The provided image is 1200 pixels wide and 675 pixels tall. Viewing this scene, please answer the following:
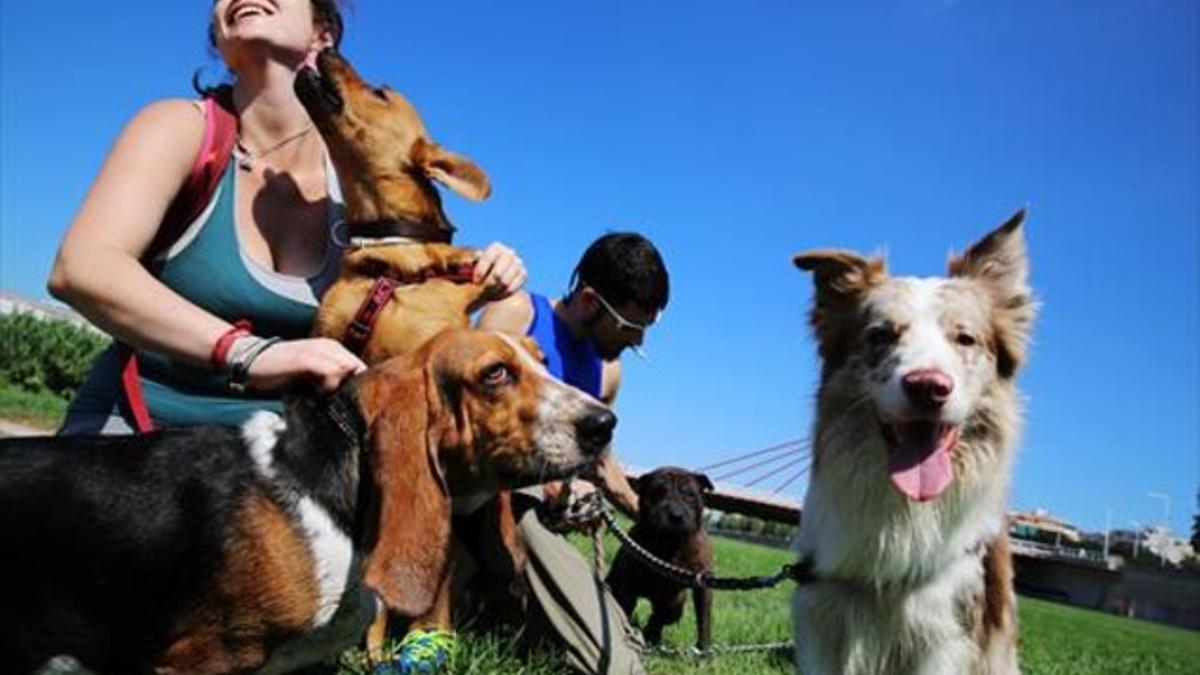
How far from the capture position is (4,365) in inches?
1631

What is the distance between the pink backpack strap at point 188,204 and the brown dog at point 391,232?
1.95ft

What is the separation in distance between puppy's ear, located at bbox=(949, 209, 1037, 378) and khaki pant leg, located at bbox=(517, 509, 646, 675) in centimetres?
235

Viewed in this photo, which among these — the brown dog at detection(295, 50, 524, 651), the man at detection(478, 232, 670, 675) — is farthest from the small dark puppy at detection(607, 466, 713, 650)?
the brown dog at detection(295, 50, 524, 651)

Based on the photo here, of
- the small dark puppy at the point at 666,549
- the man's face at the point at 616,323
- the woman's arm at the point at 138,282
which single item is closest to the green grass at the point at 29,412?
the small dark puppy at the point at 666,549

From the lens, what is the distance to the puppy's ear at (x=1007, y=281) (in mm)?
4316

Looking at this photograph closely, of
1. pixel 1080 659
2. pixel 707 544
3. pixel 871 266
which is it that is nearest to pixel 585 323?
pixel 871 266

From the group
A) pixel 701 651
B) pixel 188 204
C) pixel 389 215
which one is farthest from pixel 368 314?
pixel 701 651

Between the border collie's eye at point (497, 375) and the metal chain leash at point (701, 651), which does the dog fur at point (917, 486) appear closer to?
the border collie's eye at point (497, 375)

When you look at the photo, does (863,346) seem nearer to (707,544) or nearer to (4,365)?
(707,544)

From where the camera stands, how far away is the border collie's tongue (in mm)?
3965

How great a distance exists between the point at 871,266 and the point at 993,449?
981mm

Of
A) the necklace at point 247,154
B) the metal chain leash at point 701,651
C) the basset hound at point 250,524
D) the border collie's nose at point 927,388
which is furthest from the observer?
the metal chain leash at point 701,651

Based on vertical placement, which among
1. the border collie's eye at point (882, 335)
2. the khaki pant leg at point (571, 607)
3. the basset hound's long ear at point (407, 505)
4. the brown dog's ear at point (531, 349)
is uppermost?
the border collie's eye at point (882, 335)

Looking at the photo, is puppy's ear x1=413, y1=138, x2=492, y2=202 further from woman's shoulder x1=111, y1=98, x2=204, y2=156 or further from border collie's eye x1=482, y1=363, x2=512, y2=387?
border collie's eye x1=482, y1=363, x2=512, y2=387
